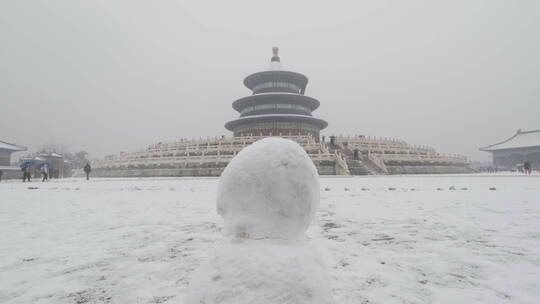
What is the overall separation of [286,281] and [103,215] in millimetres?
5719

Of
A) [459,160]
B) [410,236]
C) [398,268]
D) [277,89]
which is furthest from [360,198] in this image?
[277,89]

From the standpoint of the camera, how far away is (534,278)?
2.35 metres

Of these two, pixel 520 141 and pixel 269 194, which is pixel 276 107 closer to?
pixel 269 194

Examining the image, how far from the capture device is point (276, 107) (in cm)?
3597

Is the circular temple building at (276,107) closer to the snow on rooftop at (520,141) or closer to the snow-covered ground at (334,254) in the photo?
the snow-covered ground at (334,254)

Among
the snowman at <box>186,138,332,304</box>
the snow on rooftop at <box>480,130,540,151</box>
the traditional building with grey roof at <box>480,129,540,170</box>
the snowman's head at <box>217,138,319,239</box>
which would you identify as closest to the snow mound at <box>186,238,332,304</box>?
the snowman at <box>186,138,332,304</box>

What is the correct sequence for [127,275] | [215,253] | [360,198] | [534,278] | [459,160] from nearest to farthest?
[215,253]
[534,278]
[127,275]
[360,198]
[459,160]

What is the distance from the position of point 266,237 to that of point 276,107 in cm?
3519

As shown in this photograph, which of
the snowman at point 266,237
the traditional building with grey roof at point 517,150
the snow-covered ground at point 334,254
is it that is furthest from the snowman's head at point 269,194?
the traditional building with grey roof at point 517,150

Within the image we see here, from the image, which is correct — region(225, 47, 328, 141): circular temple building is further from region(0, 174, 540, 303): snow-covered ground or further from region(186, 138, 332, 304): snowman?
region(186, 138, 332, 304): snowman

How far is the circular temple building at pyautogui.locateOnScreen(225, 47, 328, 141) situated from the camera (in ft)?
108

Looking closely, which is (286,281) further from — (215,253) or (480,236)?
(480,236)

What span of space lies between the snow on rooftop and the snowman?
57608mm

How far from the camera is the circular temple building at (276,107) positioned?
3300 centimetres
